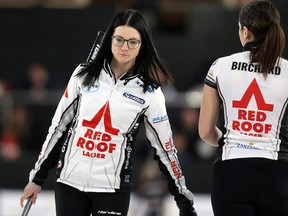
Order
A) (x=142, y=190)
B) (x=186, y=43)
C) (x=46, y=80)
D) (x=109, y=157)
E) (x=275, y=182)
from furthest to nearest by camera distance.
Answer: (x=186, y=43) → (x=46, y=80) → (x=142, y=190) → (x=109, y=157) → (x=275, y=182)

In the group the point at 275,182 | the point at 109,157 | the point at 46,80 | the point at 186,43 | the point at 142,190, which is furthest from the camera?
the point at 186,43

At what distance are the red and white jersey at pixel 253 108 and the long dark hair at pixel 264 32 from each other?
2.1 inches

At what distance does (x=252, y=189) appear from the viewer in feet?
14.8

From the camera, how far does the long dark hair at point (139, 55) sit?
492 cm

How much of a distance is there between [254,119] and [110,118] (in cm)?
84

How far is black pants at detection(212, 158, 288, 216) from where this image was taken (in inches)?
177

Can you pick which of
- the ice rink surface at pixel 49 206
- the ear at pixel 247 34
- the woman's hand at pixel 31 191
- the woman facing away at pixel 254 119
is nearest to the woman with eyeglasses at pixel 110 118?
the woman's hand at pixel 31 191

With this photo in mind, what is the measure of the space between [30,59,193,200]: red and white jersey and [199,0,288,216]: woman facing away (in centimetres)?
46

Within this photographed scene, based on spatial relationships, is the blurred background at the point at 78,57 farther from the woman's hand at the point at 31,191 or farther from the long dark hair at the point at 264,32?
the long dark hair at the point at 264,32

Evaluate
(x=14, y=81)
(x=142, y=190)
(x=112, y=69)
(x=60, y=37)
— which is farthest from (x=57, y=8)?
(x=112, y=69)

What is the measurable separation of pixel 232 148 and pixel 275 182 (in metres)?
0.31

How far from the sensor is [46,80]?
11914 millimetres

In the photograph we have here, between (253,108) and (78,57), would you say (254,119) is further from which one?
(78,57)

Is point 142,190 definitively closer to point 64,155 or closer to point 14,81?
point 14,81
